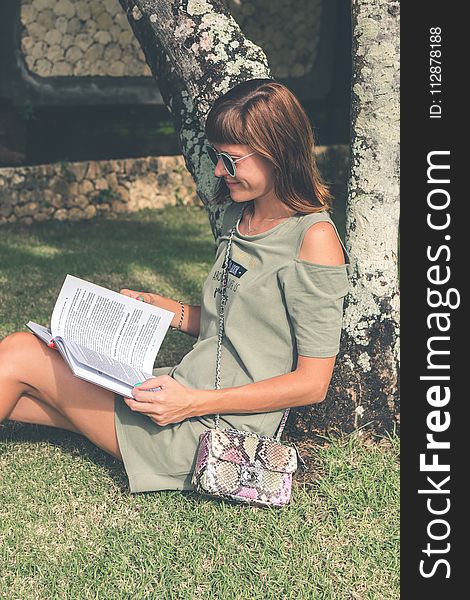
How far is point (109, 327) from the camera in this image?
316 cm

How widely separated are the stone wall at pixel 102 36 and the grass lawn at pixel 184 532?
4.67 m

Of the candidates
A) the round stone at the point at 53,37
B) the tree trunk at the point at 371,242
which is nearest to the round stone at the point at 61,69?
the round stone at the point at 53,37

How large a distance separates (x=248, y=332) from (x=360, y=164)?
0.89m

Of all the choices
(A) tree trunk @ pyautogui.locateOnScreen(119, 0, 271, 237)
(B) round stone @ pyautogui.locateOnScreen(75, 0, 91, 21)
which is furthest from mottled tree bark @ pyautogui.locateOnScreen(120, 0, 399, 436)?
(B) round stone @ pyautogui.locateOnScreen(75, 0, 91, 21)

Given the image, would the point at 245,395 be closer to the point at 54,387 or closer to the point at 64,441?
the point at 54,387

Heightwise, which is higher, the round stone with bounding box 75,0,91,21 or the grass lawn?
the round stone with bounding box 75,0,91,21

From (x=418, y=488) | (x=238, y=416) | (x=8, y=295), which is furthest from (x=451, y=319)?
(x=8, y=295)

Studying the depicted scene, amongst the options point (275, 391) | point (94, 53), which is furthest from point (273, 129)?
point (94, 53)

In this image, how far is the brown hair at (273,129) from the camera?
2.96 metres

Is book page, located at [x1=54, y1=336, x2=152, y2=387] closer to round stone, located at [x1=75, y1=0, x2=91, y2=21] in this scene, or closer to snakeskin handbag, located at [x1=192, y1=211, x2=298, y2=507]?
snakeskin handbag, located at [x1=192, y1=211, x2=298, y2=507]

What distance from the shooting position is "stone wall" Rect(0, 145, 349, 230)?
785 centimetres

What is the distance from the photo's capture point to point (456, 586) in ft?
9.97

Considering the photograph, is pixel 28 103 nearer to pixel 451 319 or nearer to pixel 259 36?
pixel 259 36

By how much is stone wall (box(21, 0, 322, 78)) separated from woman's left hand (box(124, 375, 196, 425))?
5346 millimetres
